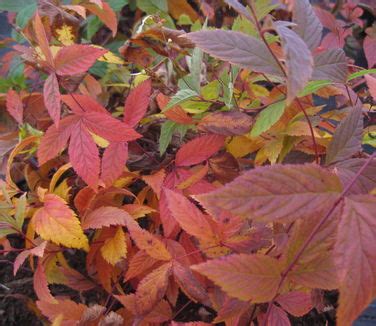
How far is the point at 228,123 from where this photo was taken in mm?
655

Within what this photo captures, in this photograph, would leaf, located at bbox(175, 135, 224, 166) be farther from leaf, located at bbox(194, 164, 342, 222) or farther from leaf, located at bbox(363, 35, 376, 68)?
leaf, located at bbox(363, 35, 376, 68)

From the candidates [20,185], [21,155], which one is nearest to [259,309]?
[21,155]

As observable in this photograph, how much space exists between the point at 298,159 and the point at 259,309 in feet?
0.78

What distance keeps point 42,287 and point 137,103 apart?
29 cm

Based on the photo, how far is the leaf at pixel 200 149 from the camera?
0.67 meters

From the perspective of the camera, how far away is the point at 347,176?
506 millimetres

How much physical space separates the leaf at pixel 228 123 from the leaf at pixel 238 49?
153 mm

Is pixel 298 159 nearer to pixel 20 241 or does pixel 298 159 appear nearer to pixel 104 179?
pixel 104 179

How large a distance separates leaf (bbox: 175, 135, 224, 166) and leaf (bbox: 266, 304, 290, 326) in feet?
0.81

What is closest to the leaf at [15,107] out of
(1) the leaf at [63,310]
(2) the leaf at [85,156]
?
(2) the leaf at [85,156]

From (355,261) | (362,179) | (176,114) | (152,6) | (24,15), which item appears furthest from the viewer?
(152,6)

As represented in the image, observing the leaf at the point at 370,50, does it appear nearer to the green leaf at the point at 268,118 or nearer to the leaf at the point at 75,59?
the green leaf at the point at 268,118

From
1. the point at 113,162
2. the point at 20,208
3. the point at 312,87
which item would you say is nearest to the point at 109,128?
the point at 113,162

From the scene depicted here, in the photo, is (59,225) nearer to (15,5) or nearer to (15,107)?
(15,107)
